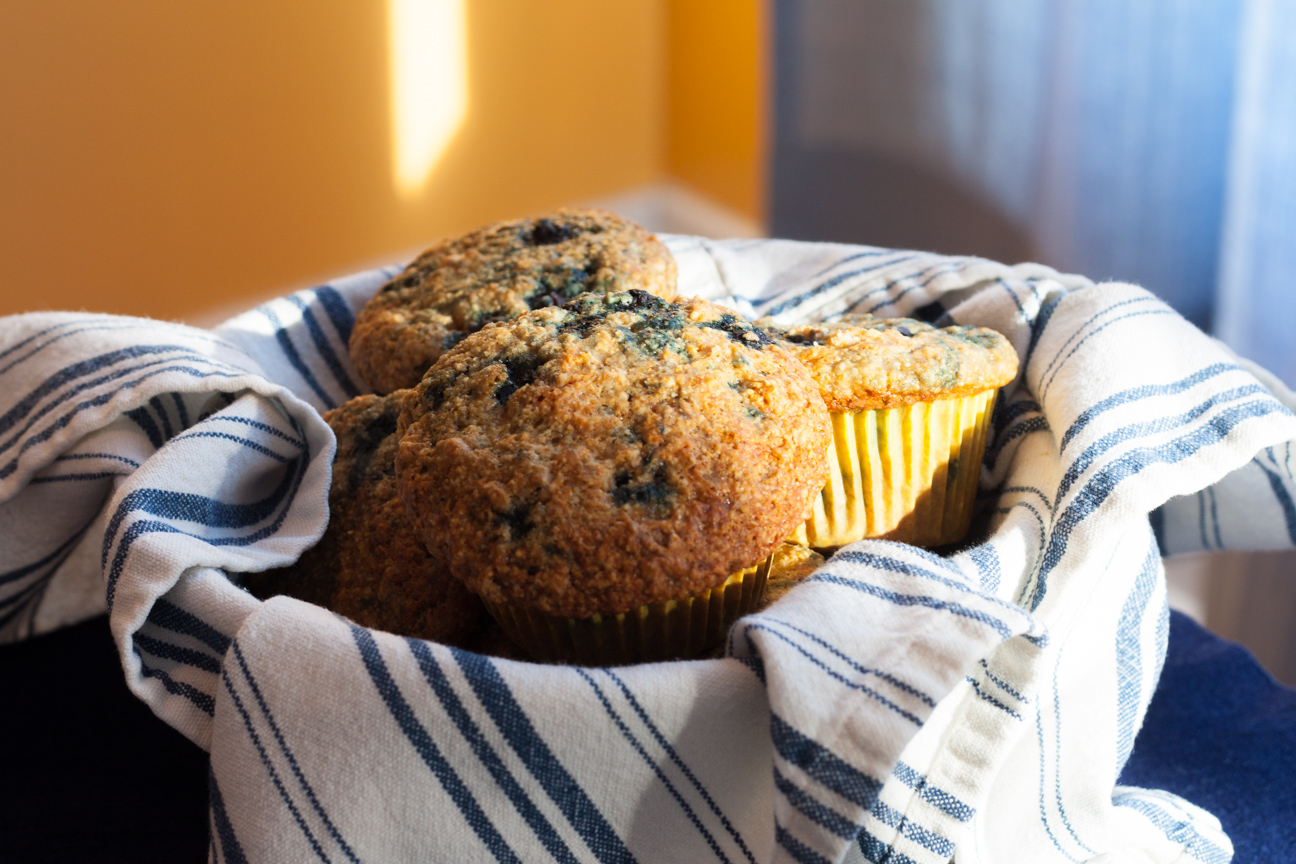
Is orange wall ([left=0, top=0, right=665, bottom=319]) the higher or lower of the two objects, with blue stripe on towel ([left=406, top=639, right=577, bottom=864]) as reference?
higher

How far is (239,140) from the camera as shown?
8.78 feet

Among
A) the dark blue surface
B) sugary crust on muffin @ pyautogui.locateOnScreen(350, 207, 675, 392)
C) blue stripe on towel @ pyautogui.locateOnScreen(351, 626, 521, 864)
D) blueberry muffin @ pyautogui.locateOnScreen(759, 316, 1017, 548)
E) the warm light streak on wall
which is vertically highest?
the warm light streak on wall

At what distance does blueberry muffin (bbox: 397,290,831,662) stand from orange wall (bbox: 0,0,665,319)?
2111mm

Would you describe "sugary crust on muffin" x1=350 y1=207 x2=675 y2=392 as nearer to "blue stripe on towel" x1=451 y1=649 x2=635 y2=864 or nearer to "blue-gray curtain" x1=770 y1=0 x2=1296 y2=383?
"blue stripe on towel" x1=451 y1=649 x2=635 y2=864

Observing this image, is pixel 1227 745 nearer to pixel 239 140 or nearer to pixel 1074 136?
pixel 1074 136

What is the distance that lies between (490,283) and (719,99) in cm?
258

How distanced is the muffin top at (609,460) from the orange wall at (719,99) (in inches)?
98.7

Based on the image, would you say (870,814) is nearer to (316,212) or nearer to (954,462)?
(954,462)

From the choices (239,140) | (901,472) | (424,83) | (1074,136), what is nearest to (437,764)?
(901,472)

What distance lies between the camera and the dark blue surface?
890 mm

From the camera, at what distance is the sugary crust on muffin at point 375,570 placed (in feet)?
2.72

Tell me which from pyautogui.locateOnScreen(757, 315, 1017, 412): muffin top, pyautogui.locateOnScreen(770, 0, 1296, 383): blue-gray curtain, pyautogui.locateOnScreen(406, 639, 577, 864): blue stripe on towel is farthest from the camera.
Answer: pyautogui.locateOnScreen(770, 0, 1296, 383): blue-gray curtain

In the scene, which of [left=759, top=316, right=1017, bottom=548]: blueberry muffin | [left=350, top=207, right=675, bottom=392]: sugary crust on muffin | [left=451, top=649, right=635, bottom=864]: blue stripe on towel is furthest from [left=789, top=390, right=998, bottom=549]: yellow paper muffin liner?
[left=451, top=649, right=635, bottom=864]: blue stripe on towel

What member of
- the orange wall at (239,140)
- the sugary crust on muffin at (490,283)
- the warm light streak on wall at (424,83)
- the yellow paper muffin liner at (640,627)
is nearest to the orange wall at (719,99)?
the orange wall at (239,140)
